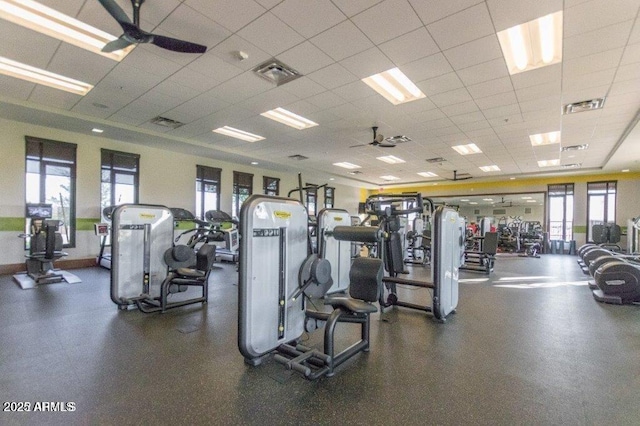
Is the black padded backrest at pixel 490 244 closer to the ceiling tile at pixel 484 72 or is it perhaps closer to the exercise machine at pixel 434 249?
the exercise machine at pixel 434 249

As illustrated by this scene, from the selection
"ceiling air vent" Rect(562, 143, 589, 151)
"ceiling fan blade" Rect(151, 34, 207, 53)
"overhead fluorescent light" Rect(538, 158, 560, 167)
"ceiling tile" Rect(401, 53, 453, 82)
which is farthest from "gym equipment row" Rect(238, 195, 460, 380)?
"overhead fluorescent light" Rect(538, 158, 560, 167)

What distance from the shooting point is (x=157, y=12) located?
3.13 metres

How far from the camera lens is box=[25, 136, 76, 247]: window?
6.69 metres

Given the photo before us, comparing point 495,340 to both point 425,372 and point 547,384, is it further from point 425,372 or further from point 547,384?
point 425,372

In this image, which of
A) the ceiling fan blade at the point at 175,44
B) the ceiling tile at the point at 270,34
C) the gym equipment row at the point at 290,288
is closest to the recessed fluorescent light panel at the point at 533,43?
the ceiling tile at the point at 270,34

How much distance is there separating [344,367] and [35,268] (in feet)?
22.8

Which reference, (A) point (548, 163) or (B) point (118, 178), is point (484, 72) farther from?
(B) point (118, 178)

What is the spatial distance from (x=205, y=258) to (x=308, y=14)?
3.43 metres

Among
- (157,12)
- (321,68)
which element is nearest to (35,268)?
(157,12)

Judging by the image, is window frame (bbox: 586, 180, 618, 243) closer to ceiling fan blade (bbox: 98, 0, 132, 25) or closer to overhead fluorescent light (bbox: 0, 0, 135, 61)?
ceiling fan blade (bbox: 98, 0, 132, 25)

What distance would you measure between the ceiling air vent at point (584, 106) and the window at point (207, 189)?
9186 millimetres

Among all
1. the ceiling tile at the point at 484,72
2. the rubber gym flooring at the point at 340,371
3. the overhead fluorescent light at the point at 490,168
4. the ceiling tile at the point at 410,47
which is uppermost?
the ceiling tile at the point at 410,47

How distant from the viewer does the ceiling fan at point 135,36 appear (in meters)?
2.67

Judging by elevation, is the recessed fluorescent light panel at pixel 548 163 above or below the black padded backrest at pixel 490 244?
above
